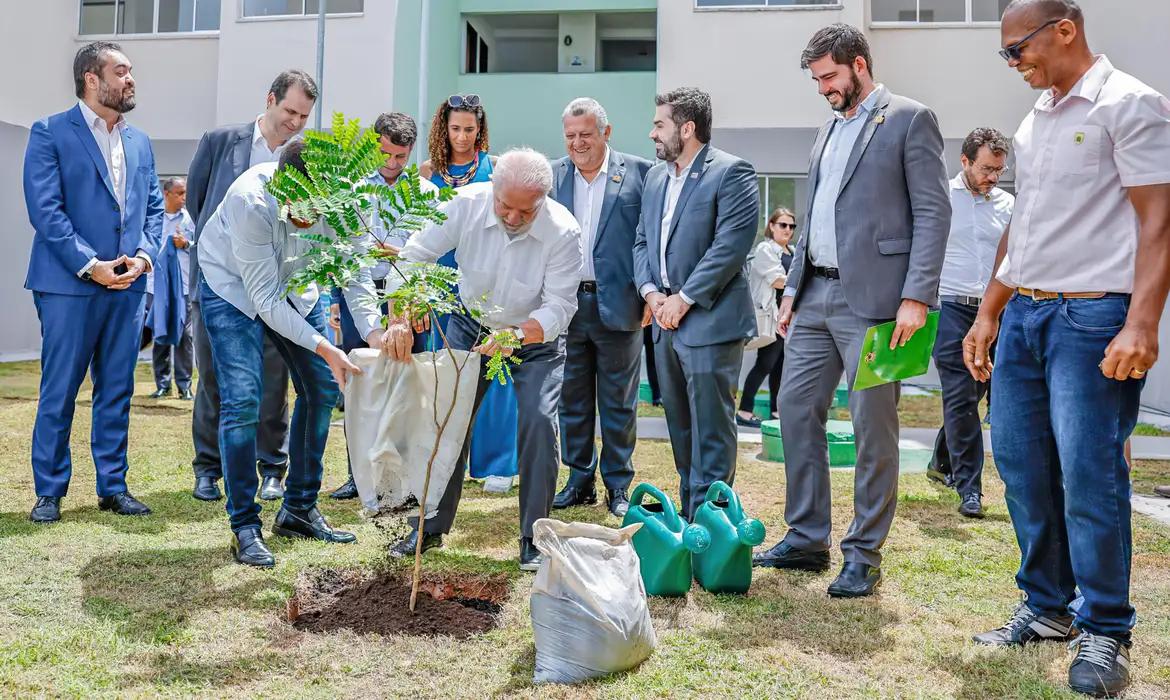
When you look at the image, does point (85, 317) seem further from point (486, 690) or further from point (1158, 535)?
point (1158, 535)

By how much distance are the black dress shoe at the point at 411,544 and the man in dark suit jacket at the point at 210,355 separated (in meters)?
1.29

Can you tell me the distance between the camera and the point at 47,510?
4.49 metres

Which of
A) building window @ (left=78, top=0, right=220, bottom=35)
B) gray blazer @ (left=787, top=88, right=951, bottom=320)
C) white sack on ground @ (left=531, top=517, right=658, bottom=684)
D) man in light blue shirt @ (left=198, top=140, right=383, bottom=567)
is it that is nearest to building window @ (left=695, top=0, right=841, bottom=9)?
building window @ (left=78, top=0, right=220, bottom=35)

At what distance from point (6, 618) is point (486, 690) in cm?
167

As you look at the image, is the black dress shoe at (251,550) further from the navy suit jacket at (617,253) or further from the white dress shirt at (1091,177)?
the white dress shirt at (1091,177)

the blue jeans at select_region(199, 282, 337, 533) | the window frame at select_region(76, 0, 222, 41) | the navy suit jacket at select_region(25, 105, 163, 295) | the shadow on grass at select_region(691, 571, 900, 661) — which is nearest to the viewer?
the shadow on grass at select_region(691, 571, 900, 661)

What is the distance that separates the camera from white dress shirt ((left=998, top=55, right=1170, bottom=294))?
2.69 m

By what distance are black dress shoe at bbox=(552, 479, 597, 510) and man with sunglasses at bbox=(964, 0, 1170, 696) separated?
2772 mm

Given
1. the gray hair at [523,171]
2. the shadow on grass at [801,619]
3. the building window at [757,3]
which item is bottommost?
the shadow on grass at [801,619]

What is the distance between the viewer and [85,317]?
4.60m

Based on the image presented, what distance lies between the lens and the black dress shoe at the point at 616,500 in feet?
16.8

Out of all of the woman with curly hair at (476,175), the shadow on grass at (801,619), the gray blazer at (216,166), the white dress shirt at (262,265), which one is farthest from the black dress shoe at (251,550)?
the shadow on grass at (801,619)

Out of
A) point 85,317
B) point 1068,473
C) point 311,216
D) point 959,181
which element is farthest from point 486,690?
point 959,181

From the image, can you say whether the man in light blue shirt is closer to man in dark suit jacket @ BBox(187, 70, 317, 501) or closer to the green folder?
man in dark suit jacket @ BBox(187, 70, 317, 501)
